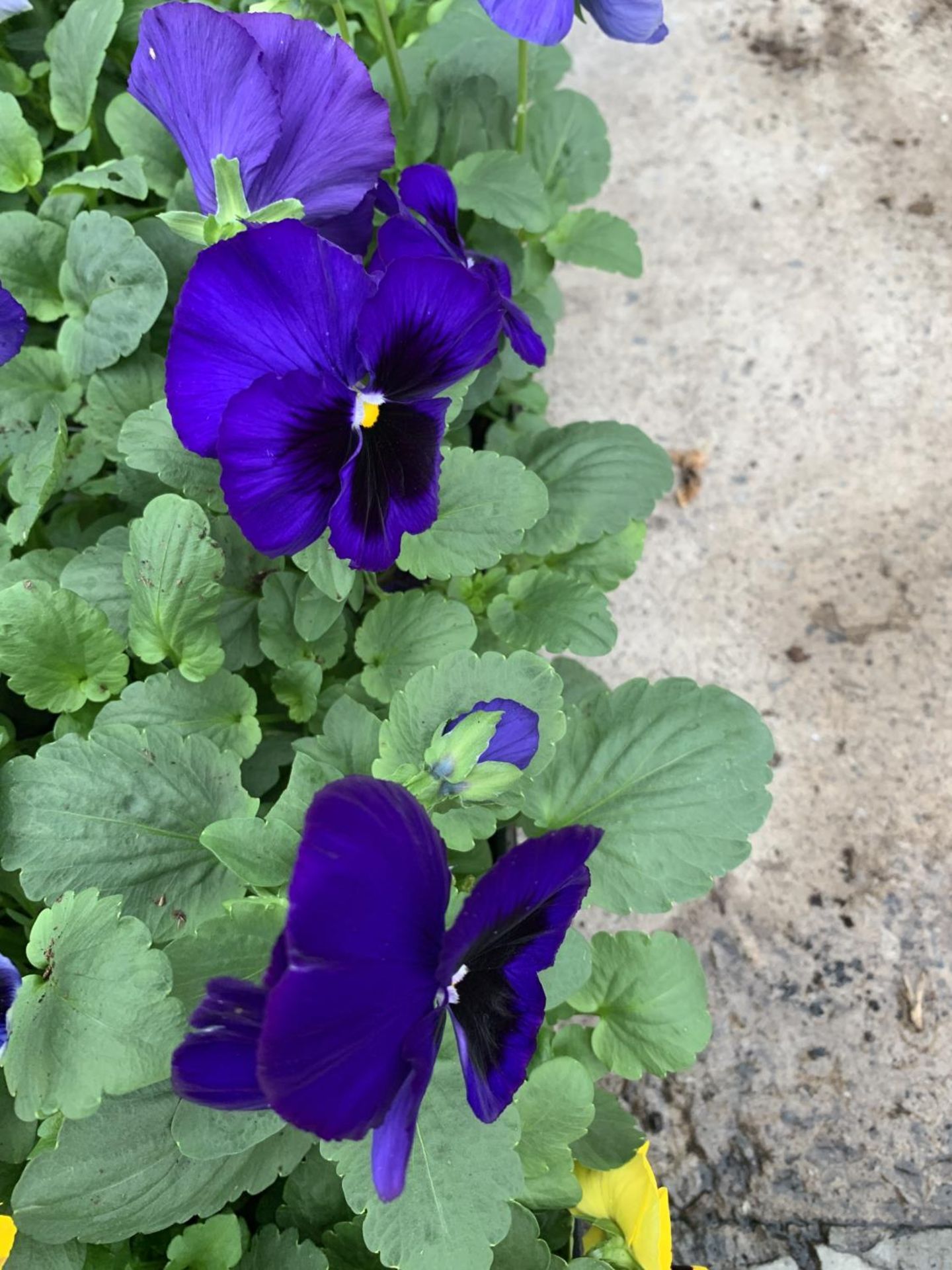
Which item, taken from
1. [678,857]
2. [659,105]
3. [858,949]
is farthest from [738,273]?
[678,857]

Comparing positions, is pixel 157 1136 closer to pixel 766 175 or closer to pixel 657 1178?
pixel 657 1178

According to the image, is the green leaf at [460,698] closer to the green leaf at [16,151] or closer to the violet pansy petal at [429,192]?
the violet pansy petal at [429,192]

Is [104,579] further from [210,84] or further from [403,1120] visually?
[403,1120]

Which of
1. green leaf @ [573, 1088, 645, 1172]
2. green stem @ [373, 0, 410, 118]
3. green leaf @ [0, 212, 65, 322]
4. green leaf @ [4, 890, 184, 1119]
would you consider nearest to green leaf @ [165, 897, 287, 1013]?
green leaf @ [4, 890, 184, 1119]

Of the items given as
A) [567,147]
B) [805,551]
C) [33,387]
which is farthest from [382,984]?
[805,551]

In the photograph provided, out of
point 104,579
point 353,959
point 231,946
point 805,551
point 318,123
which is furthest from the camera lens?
point 805,551

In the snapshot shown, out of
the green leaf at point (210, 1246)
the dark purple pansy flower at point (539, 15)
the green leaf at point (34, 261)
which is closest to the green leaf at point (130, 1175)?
the green leaf at point (210, 1246)

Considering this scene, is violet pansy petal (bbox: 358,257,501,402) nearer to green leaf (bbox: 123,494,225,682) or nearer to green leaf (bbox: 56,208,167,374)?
green leaf (bbox: 123,494,225,682)
